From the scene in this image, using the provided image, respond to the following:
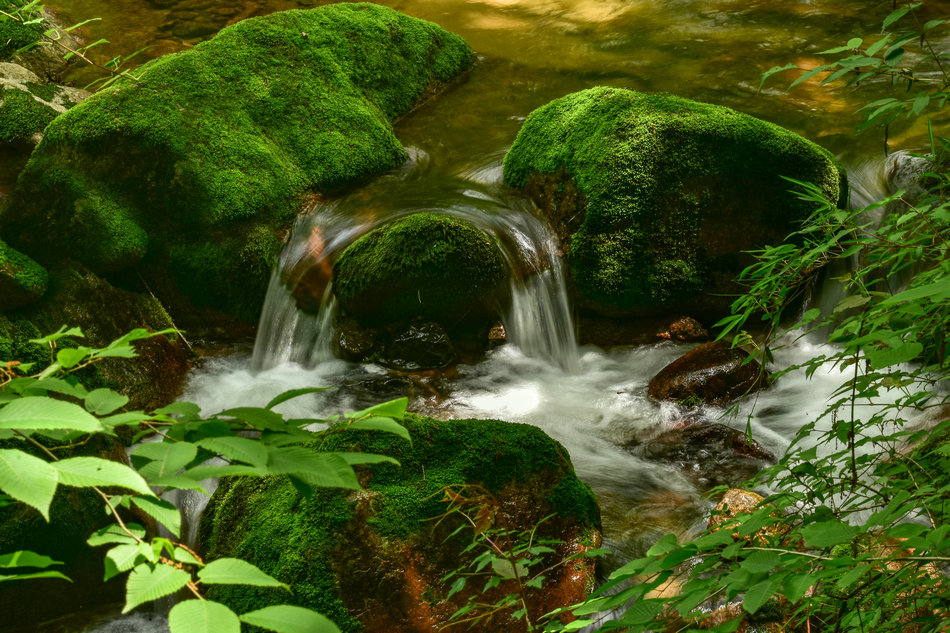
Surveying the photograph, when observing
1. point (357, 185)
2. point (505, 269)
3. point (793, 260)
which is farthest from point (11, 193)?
point (793, 260)

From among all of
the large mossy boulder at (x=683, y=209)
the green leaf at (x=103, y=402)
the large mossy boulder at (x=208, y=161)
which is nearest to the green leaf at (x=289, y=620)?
the green leaf at (x=103, y=402)

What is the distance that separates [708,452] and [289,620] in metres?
4.27

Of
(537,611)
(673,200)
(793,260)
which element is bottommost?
(537,611)

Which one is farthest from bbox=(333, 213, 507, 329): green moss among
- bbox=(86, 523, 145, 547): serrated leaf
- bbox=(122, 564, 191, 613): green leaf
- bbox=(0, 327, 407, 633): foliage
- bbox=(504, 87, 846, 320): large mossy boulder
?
bbox=(122, 564, 191, 613): green leaf

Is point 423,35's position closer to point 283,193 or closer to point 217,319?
point 283,193

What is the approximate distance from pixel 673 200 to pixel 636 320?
3.28ft

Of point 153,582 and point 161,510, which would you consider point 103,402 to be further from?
point 153,582

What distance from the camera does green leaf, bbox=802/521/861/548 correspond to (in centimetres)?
113

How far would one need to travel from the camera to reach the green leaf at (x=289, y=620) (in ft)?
2.58

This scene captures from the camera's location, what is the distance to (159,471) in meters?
0.90

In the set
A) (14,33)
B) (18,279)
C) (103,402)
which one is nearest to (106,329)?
(18,279)

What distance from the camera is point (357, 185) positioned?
6.96 m

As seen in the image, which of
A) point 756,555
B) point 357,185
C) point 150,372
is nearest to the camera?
point 756,555

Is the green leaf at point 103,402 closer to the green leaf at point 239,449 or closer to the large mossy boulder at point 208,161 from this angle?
the green leaf at point 239,449
